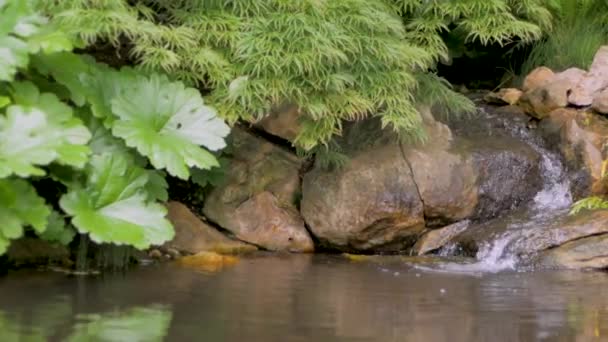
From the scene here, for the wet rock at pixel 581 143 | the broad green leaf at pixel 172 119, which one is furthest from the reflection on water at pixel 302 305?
the wet rock at pixel 581 143

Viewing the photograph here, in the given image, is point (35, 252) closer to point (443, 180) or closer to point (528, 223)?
point (443, 180)

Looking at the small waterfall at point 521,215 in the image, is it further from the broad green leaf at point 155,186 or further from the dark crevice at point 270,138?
the broad green leaf at point 155,186

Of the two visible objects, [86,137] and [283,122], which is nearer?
[86,137]

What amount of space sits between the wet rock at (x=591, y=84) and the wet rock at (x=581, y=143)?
4.2 inches

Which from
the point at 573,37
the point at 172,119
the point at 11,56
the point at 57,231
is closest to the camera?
the point at 11,56

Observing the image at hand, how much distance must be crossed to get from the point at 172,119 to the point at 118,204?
67 centimetres

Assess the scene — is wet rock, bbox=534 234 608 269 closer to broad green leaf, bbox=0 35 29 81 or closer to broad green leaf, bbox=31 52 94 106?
broad green leaf, bbox=31 52 94 106

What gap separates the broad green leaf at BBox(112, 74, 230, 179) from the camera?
452cm

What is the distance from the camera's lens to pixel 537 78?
6984mm

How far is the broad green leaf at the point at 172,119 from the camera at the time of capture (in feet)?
14.8

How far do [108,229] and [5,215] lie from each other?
515 mm

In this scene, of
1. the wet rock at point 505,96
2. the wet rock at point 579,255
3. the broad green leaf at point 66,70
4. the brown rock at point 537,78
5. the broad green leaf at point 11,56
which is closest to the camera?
the broad green leaf at point 11,56

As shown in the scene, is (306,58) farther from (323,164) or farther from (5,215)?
(5,215)

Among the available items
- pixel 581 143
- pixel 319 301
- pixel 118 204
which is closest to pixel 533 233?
pixel 581 143
